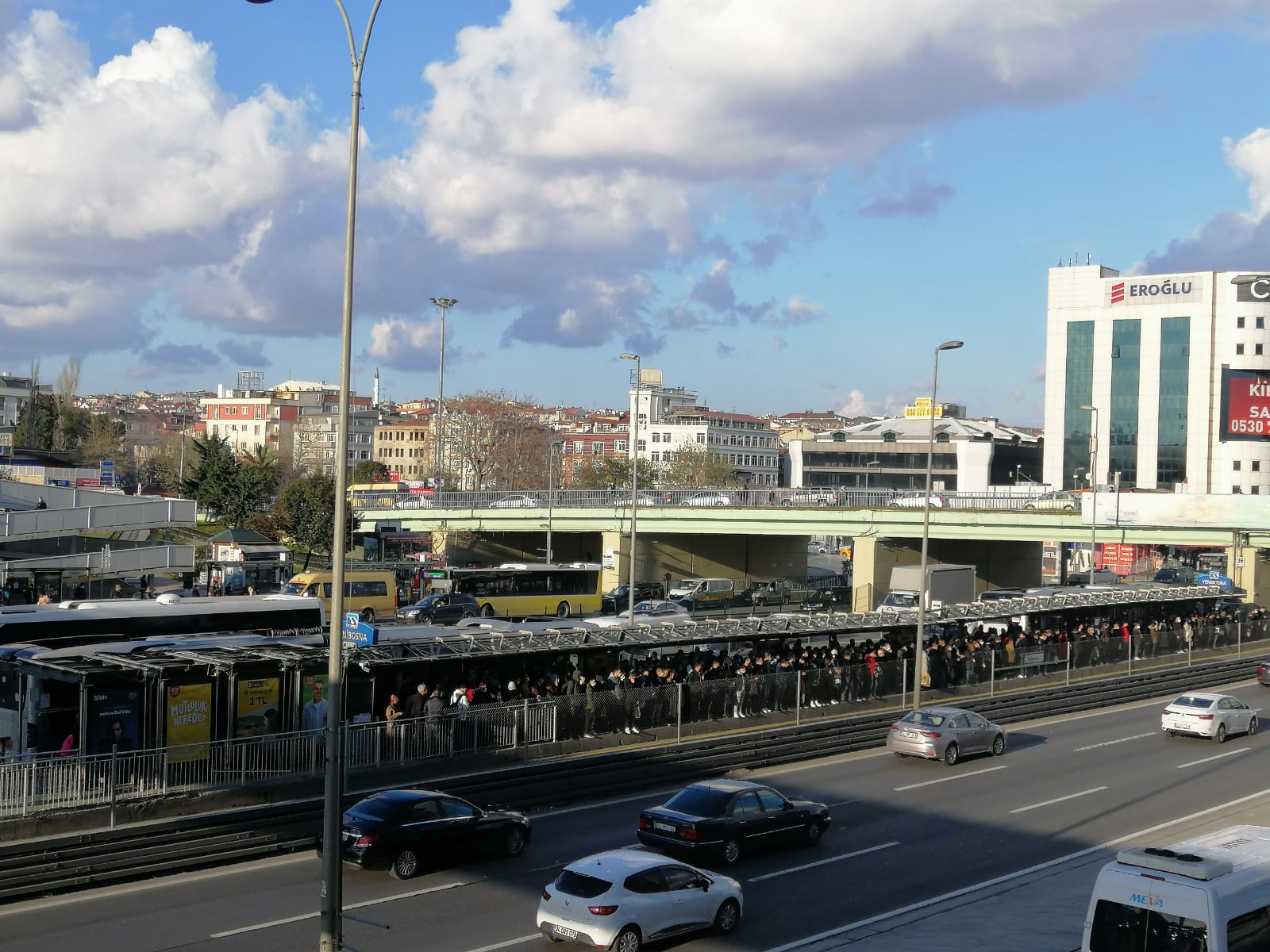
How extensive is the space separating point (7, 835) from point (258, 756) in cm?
414

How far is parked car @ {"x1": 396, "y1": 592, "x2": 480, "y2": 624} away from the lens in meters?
52.2

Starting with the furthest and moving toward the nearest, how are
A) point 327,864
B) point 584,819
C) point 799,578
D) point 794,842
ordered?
point 799,578 → point 584,819 → point 794,842 → point 327,864

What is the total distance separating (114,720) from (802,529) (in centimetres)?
5573

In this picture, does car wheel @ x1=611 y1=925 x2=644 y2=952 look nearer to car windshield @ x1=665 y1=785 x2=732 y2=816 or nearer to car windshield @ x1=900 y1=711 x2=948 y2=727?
car windshield @ x1=665 y1=785 x2=732 y2=816

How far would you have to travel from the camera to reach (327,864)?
12906 millimetres

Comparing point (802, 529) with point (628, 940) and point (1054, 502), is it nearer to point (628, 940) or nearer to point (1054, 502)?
point (1054, 502)

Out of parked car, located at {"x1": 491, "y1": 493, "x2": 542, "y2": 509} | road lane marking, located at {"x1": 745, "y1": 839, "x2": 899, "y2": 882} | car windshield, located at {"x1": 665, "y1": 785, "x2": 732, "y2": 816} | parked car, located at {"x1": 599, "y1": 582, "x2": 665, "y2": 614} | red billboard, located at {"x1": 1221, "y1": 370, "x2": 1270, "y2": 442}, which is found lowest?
parked car, located at {"x1": 599, "y1": 582, "x2": 665, "y2": 614}

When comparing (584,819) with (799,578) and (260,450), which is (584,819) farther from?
(260,450)

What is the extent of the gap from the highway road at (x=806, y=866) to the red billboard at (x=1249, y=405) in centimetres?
4472

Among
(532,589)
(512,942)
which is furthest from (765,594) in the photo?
(512,942)

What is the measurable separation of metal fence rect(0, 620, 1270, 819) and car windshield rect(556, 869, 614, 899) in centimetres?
507

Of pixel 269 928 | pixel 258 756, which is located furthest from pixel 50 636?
pixel 269 928

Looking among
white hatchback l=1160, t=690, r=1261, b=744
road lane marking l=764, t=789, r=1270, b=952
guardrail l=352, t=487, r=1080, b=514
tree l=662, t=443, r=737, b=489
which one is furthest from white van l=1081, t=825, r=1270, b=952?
tree l=662, t=443, r=737, b=489

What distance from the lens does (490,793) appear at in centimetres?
2202
